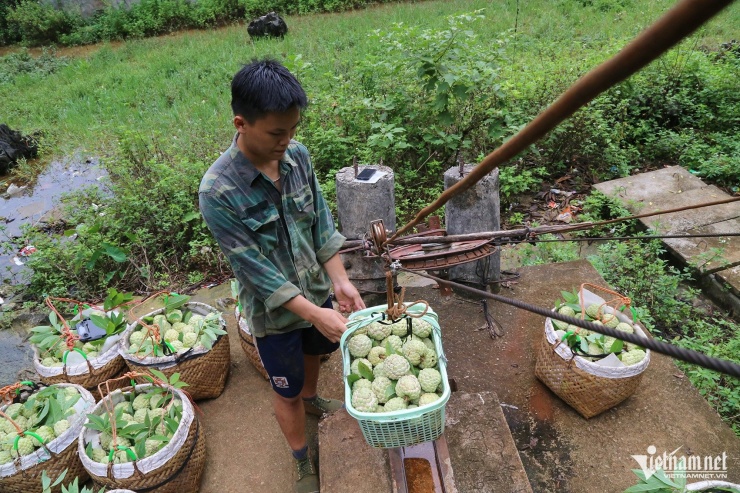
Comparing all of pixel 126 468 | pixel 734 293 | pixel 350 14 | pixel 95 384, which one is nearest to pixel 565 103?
pixel 126 468

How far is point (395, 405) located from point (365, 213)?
1.69 meters

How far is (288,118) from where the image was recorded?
5.98ft

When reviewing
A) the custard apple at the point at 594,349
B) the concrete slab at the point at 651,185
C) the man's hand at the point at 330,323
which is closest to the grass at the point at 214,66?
the concrete slab at the point at 651,185

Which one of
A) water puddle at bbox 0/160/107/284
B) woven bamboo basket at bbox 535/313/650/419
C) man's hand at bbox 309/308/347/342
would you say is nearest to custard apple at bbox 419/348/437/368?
man's hand at bbox 309/308/347/342

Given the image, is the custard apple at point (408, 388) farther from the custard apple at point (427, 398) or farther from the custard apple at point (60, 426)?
the custard apple at point (60, 426)

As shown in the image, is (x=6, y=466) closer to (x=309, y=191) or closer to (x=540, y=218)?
(x=309, y=191)

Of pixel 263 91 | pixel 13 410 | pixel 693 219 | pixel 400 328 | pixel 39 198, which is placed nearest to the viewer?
pixel 263 91

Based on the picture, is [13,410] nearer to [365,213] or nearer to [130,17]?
[365,213]

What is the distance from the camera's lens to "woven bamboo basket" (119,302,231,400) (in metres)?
2.90

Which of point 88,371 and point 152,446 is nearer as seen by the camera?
point 152,446

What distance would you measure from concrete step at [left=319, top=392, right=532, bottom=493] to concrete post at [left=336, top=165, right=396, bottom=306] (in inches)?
44.2

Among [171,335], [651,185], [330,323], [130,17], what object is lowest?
[651,185]

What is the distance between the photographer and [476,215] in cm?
338

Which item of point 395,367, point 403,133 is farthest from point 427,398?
point 403,133
